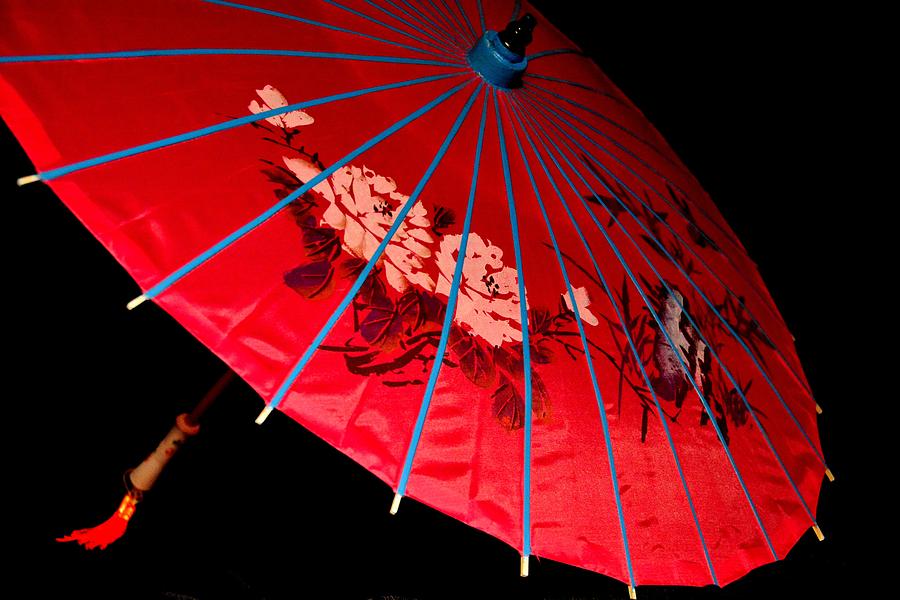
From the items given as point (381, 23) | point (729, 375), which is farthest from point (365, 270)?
point (729, 375)

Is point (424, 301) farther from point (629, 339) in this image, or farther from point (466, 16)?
point (466, 16)

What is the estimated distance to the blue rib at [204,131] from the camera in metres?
0.65

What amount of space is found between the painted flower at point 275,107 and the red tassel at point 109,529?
668mm

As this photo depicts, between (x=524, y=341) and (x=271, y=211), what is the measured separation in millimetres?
363

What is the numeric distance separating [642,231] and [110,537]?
3.40ft

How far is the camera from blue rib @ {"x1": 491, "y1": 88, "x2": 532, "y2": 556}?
2.57ft

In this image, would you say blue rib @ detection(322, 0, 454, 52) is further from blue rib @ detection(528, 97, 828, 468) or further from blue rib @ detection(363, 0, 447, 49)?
blue rib @ detection(528, 97, 828, 468)

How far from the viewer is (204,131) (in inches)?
29.5

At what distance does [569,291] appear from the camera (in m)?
0.93

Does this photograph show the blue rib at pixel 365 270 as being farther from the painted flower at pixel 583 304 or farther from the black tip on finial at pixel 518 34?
the painted flower at pixel 583 304

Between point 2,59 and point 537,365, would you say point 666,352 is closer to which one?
point 537,365

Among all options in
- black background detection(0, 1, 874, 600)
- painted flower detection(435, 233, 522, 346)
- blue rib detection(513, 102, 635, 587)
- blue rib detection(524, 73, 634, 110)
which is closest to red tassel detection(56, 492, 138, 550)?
black background detection(0, 1, 874, 600)

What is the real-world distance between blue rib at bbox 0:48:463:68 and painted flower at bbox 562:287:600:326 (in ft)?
1.32

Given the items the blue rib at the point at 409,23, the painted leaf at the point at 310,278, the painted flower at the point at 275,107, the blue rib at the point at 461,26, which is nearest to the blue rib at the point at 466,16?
the blue rib at the point at 461,26
